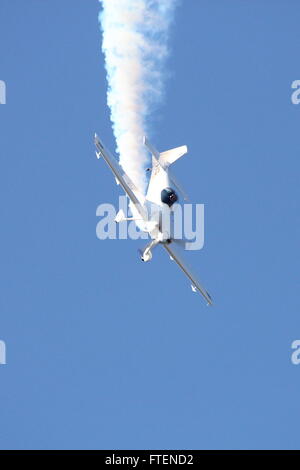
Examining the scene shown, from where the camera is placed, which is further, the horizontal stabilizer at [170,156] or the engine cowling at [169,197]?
the horizontal stabilizer at [170,156]

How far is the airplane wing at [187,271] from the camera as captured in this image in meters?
74.1

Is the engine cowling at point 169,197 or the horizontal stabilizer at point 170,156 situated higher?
the horizontal stabilizer at point 170,156

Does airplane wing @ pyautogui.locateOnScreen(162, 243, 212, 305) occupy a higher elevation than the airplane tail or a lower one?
lower

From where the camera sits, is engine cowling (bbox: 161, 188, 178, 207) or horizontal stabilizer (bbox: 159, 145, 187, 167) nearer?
engine cowling (bbox: 161, 188, 178, 207)

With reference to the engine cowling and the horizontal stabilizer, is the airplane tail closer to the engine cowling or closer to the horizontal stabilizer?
the horizontal stabilizer

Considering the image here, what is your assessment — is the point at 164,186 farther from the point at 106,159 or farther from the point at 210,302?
the point at 210,302

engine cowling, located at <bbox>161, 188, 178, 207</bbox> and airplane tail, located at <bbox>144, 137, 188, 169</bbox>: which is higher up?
airplane tail, located at <bbox>144, 137, 188, 169</bbox>

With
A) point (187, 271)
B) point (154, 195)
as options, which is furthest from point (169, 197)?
point (187, 271)

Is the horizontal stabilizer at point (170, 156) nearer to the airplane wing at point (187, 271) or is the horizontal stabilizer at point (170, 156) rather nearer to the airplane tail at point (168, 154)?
the airplane tail at point (168, 154)

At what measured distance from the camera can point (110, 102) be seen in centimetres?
7062

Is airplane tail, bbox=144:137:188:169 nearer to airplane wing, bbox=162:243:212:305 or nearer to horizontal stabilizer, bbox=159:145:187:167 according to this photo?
horizontal stabilizer, bbox=159:145:187:167

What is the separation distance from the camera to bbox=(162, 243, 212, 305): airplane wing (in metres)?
74.1
